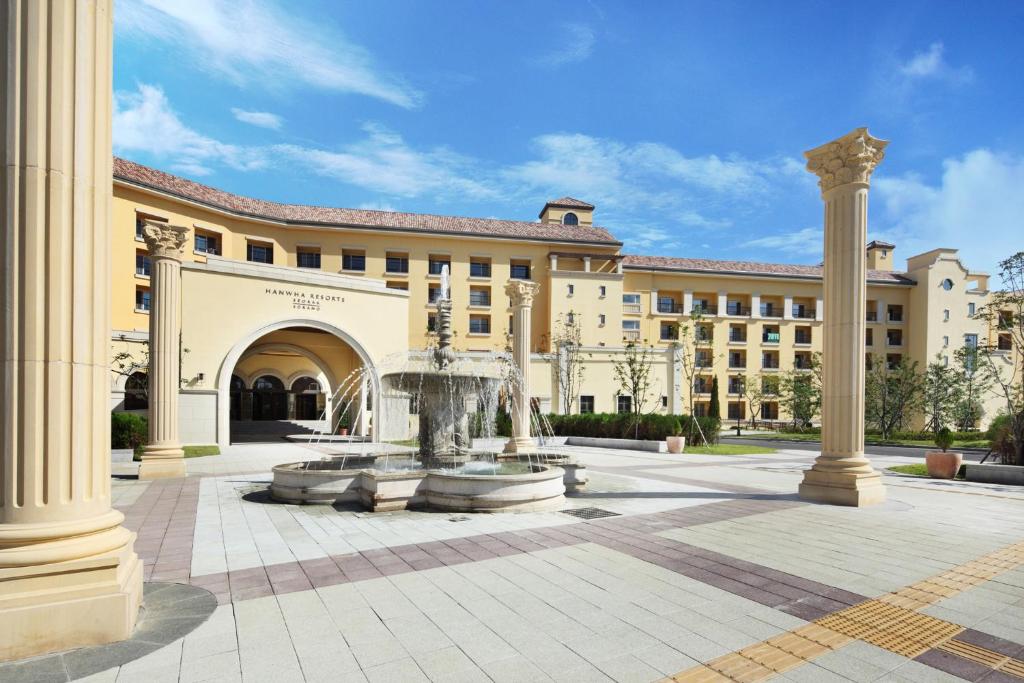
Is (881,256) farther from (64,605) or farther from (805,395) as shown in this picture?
(64,605)

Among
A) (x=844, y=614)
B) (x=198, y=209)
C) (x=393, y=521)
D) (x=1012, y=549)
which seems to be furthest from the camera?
(x=198, y=209)

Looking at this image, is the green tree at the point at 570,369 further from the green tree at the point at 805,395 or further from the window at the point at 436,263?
the green tree at the point at 805,395

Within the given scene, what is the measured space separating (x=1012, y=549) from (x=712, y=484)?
5.83m

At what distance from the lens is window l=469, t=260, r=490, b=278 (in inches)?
1763

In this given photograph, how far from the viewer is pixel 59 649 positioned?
154 inches

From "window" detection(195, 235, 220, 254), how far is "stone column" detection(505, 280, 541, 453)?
27187 millimetres

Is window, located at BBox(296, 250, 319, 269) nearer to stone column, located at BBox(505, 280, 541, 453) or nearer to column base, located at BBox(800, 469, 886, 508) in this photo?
stone column, located at BBox(505, 280, 541, 453)

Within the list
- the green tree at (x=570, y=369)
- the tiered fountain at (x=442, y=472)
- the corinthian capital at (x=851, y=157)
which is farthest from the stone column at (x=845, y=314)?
the green tree at (x=570, y=369)

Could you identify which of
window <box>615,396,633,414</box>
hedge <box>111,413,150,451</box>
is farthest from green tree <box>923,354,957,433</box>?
hedge <box>111,413,150,451</box>

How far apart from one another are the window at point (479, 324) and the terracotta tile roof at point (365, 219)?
626 cm

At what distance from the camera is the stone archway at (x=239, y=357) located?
78.0 ft

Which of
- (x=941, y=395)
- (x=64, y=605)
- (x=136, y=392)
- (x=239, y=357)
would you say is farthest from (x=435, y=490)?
(x=941, y=395)

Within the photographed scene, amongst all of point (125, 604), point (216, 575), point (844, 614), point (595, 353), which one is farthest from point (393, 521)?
point (595, 353)

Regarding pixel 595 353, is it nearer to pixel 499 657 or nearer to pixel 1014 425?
pixel 1014 425
